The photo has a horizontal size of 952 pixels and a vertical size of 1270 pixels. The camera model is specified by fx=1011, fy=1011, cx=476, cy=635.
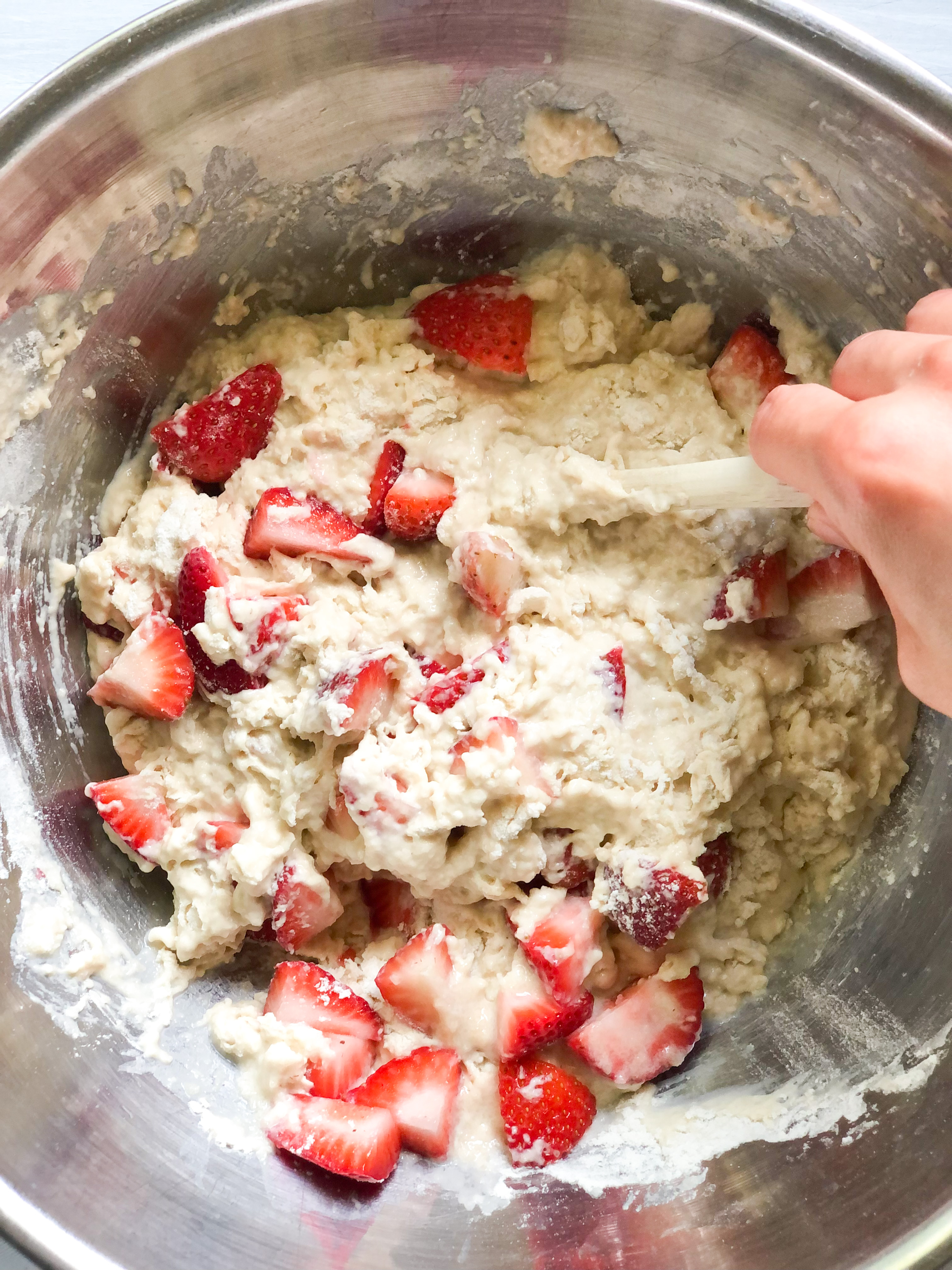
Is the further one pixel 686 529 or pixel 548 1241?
pixel 686 529

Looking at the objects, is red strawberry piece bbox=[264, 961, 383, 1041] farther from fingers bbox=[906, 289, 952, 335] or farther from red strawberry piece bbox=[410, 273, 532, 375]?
fingers bbox=[906, 289, 952, 335]

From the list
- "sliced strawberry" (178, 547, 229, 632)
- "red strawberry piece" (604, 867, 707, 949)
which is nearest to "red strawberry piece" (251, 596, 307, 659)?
"sliced strawberry" (178, 547, 229, 632)

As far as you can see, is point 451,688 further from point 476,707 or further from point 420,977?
point 420,977

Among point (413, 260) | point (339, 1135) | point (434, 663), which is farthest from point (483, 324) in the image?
point (339, 1135)

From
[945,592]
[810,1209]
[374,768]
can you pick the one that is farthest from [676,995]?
[945,592]

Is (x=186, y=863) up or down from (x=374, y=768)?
down

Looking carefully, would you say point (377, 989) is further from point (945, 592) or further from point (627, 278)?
point (627, 278)

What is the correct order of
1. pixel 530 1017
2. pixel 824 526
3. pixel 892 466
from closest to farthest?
pixel 892 466 < pixel 824 526 < pixel 530 1017
